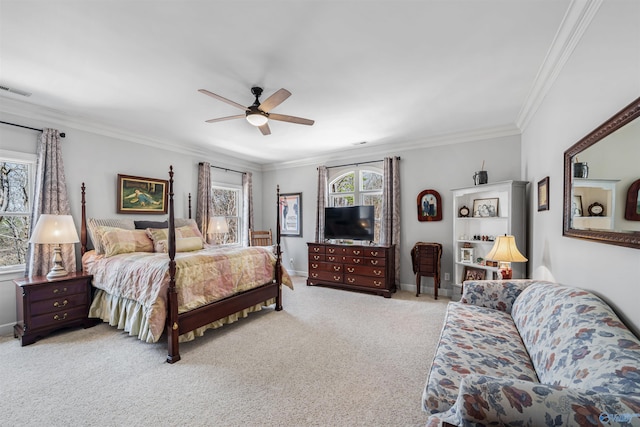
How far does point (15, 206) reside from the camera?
11.0ft

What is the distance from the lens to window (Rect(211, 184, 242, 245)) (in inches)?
229

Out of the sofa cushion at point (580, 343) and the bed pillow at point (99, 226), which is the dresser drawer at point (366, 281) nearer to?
the sofa cushion at point (580, 343)

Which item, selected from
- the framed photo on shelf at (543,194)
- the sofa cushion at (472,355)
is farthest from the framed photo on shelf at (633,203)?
the framed photo on shelf at (543,194)

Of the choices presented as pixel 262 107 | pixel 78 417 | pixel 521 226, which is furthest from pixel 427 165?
pixel 78 417

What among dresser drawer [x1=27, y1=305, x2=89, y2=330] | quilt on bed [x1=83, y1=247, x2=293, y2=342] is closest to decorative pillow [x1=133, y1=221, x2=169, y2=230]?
quilt on bed [x1=83, y1=247, x2=293, y2=342]

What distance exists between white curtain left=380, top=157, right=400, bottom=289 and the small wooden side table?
449mm

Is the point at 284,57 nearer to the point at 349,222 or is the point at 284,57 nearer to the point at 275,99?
the point at 275,99

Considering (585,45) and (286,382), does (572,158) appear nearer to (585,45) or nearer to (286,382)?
(585,45)

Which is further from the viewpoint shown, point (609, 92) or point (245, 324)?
Answer: point (245, 324)

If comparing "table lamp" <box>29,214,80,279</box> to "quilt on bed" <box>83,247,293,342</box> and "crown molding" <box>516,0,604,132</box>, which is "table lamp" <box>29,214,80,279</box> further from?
"crown molding" <box>516,0,604,132</box>

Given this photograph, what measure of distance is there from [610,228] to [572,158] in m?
0.75

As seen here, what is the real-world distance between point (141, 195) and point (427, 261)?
4.69m

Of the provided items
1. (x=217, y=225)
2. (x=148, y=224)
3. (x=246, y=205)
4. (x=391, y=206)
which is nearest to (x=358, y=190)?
(x=391, y=206)

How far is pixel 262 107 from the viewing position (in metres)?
2.80
